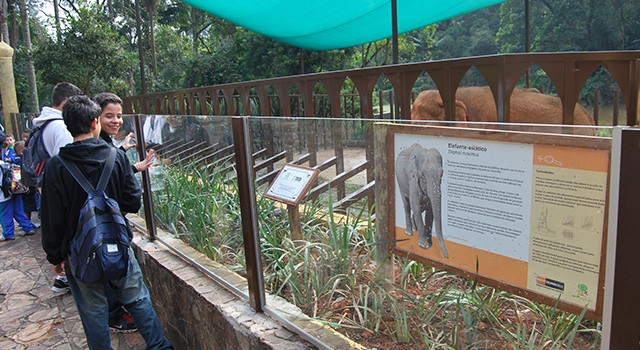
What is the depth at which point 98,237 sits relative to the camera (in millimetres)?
2420

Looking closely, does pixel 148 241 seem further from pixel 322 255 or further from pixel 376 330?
pixel 376 330

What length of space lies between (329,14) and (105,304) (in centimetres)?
619

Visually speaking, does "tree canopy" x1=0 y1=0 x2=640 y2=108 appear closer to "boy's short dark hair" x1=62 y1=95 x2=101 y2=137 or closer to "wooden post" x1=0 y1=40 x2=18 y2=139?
"wooden post" x1=0 y1=40 x2=18 y2=139

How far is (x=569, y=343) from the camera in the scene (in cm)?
155

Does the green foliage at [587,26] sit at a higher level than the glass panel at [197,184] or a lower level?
higher

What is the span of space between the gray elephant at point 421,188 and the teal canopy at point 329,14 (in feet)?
19.2

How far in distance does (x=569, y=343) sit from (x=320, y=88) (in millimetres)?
11122

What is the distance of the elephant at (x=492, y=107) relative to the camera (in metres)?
3.77

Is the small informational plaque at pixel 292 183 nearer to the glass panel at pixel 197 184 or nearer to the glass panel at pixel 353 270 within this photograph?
the glass panel at pixel 353 270

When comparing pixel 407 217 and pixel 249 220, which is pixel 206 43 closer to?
pixel 249 220

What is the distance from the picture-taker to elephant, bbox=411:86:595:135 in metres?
3.77

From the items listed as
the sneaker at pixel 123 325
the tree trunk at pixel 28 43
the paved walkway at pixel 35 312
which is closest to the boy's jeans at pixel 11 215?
the paved walkway at pixel 35 312

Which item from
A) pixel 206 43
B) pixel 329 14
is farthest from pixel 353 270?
pixel 206 43

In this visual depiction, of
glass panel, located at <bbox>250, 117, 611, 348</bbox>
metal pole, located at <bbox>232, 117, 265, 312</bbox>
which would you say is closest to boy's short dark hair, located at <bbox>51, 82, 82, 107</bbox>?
metal pole, located at <bbox>232, 117, 265, 312</bbox>
